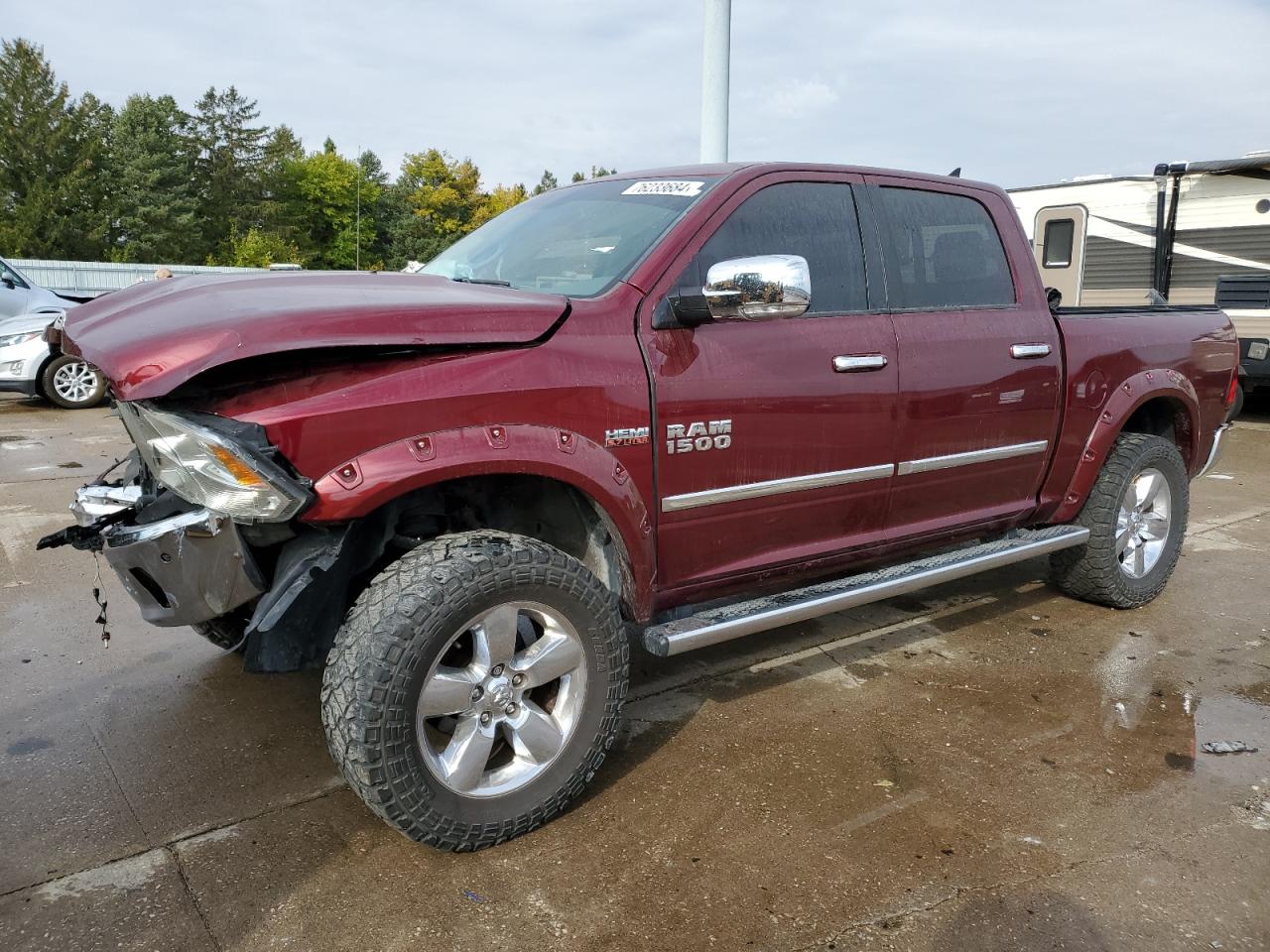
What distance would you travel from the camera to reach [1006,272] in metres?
4.04

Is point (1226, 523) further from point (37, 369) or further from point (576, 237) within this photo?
point (37, 369)

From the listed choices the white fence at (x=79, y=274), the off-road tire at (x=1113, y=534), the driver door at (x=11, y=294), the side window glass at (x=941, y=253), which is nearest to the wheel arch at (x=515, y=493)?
the side window glass at (x=941, y=253)

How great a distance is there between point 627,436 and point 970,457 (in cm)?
166

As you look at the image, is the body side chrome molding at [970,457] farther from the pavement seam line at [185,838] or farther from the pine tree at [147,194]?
the pine tree at [147,194]

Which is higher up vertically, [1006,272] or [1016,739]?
[1006,272]

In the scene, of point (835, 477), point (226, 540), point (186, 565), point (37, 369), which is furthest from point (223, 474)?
point (37, 369)

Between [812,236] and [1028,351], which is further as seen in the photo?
[1028,351]

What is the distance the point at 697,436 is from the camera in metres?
2.92

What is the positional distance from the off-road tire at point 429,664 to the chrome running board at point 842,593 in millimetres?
291

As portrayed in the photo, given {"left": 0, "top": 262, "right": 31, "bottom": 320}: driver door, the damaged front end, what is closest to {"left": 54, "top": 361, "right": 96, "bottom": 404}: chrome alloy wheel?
{"left": 0, "top": 262, "right": 31, "bottom": 320}: driver door

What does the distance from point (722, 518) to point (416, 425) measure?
110cm

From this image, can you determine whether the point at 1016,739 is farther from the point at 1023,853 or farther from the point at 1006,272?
the point at 1006,272

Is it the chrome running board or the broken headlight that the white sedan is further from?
the chrome running board

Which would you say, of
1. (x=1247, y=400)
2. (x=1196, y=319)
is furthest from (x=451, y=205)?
(x=1196, y=319)
